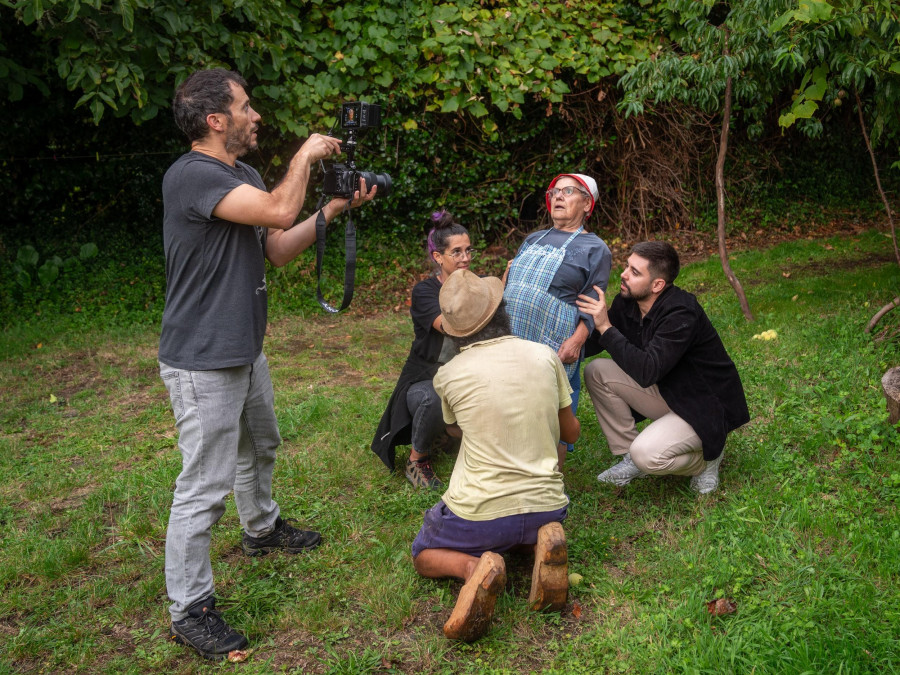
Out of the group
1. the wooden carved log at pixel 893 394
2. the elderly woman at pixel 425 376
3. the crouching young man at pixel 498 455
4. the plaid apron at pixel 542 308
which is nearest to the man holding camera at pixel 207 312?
the crouching young man at pixel 498 455

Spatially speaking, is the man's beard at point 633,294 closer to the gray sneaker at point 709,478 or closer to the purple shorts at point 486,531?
the gray sneaker at point 709,478

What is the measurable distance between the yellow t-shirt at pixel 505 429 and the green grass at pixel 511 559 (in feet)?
1.53

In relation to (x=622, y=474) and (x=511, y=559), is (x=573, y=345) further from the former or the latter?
(x=511, y=559)

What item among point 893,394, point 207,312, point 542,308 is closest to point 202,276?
point 207,312

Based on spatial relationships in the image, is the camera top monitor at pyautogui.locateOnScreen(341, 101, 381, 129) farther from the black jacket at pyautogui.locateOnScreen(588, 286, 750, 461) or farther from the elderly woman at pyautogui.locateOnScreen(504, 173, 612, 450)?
the black jacket at pyautogui.locateOnScreen(588, 286, 750, 461)

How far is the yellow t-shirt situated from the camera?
3023 mm

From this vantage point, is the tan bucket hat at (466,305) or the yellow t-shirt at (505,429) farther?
the tan bucket hat at (466,305)

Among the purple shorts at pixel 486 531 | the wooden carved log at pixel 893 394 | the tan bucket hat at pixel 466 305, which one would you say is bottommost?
the purple shorts at pixel 486 531

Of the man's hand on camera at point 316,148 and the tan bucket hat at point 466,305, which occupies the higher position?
the man's hand on camera at point 316,148

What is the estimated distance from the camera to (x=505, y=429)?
9.93 ft

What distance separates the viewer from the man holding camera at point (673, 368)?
12.0 feet

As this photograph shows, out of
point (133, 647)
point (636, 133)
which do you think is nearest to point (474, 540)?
point (133, 647)

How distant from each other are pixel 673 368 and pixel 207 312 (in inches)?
90.1

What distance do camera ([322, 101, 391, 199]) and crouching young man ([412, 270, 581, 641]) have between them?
0.72 meters
